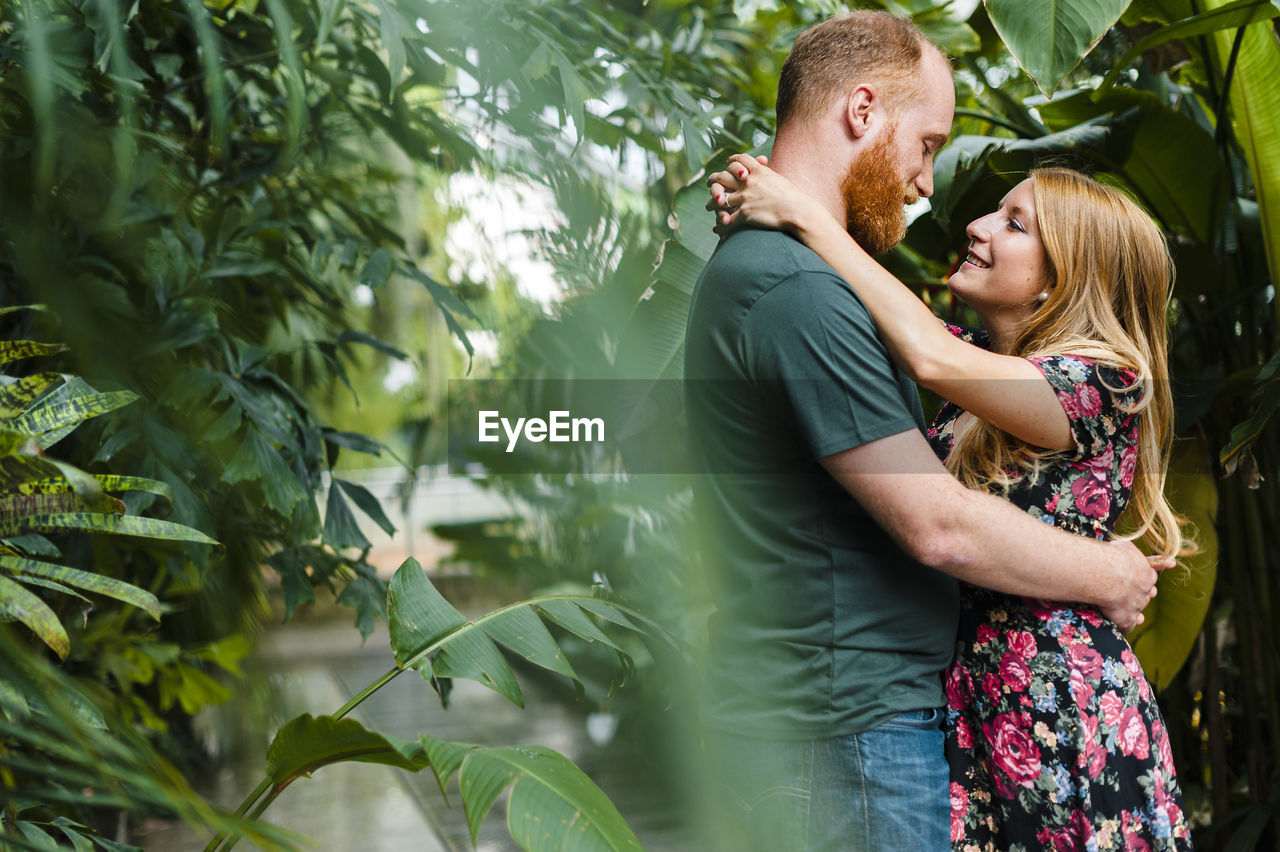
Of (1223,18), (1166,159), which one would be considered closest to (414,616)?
(1223,18)

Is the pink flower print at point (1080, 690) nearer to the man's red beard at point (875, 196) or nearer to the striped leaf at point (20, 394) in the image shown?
the man's red beard at point (875, 196)

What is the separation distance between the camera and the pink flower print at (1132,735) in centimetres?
103

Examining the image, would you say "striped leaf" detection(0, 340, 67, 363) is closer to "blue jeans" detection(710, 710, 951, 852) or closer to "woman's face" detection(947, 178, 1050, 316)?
"blue jeans" detection(710, 710, 951, 852)

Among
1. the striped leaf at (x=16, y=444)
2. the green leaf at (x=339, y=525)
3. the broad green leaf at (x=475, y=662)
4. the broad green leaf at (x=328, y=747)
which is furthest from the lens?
the green leaf at (x=339, y=525)

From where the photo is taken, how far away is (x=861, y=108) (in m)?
1.08

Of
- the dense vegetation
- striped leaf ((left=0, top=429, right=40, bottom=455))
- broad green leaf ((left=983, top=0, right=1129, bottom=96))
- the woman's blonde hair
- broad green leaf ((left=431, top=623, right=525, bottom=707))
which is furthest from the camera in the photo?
the dense vegetation

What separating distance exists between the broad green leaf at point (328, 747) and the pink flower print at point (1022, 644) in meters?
0.62

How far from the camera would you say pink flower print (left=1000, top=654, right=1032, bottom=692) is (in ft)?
3.35

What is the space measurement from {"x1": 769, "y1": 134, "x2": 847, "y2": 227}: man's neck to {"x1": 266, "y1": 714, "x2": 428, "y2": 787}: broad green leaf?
Answer: 72 centimetres

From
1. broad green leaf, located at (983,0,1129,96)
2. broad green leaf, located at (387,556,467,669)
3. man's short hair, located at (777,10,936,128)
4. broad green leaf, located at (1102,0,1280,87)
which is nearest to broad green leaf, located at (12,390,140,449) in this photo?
broad green leaf, located at (387,556,467,669)

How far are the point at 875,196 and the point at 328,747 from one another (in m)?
0.82

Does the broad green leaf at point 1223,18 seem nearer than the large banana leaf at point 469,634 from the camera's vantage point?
No

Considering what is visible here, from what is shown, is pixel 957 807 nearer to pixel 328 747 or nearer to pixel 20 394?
pixel 328 747

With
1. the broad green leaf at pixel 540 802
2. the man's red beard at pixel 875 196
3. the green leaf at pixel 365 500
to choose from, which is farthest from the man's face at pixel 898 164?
the green leaf at pixel 365 500
